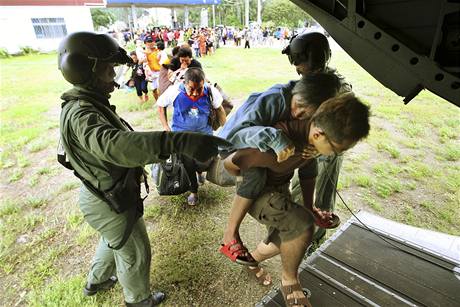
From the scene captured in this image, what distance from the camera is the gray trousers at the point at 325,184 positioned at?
2.93 metres

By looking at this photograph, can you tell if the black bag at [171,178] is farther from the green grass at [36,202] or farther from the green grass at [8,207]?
the green grass at [8,207]

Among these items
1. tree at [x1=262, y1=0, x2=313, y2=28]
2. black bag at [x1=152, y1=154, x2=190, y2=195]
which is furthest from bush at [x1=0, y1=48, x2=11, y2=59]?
tree at [x1=262, y1=0, x2=313, y2=28]

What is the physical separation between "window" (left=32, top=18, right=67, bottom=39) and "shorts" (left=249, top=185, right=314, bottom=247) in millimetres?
26493

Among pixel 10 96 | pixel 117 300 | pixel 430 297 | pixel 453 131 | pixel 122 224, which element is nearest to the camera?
pixel 122 224

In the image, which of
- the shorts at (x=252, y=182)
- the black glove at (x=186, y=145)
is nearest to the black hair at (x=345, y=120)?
the shorts at (x=252, y=182)

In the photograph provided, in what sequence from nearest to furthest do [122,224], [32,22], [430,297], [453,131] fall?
1. [122,224]
2. [430,297]
3. [453,131]
4. [32,22]

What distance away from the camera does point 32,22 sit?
71.4 feet

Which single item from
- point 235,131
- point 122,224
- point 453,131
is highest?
point 235,131

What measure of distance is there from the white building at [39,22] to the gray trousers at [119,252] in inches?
871

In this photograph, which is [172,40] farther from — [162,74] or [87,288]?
[87,288]

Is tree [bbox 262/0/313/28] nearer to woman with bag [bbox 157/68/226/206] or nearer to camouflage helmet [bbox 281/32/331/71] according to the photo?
woman with bag [bbox 157/68/226/206]

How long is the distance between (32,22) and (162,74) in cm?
2245

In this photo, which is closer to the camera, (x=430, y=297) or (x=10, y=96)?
(x=430, y=297)

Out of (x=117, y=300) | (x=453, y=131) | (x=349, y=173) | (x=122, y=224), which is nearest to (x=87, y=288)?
(x=117, y=300)
